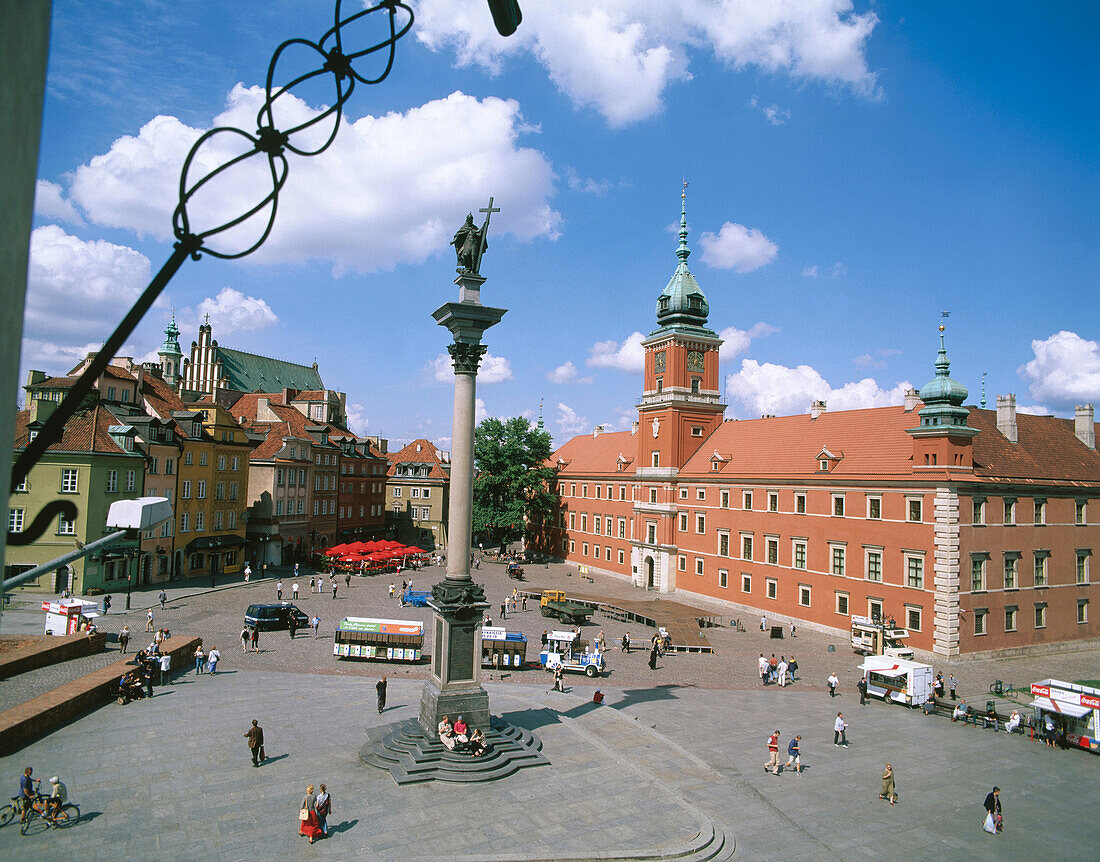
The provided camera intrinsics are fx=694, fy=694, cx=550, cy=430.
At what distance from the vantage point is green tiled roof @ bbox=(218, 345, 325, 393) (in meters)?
89.0

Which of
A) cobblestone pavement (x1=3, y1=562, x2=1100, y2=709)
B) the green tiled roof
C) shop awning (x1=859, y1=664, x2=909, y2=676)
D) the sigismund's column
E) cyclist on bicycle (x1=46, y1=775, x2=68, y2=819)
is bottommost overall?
cobblestone pavement (x1=3, y1=562, x2=1100, y2=709)

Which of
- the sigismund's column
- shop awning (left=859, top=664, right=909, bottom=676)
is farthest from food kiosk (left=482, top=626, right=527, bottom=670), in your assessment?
shop awning (left=859, top=664, right=909, bottom=676)

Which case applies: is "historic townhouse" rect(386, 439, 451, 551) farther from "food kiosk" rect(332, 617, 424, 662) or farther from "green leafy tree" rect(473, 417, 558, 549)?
"food kiosk" rect(332, 617, 424, 662)

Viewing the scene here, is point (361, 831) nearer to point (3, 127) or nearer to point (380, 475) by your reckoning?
point (3, 127)

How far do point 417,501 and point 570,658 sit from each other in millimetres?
52720

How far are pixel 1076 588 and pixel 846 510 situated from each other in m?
13.9

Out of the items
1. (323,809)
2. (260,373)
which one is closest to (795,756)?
(323,809)

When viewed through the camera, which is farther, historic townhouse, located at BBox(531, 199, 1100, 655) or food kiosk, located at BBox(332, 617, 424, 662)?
historic townhouse, located at BBox(531, 199, 1100, 655)

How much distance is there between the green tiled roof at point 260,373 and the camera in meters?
89.0

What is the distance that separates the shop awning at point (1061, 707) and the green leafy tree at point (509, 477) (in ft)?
159

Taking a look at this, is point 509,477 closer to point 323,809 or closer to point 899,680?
point 899,680

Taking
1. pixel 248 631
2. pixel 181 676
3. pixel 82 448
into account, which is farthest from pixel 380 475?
pixel 181 676

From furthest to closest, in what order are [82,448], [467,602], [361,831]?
[82,448] < [467,602] < [361,831]

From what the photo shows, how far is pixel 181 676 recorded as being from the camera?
26531 mm
